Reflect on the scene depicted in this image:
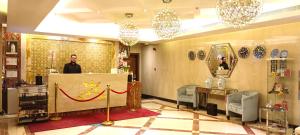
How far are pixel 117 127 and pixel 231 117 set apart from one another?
3450 mm

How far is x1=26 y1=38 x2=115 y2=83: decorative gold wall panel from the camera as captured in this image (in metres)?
8.25

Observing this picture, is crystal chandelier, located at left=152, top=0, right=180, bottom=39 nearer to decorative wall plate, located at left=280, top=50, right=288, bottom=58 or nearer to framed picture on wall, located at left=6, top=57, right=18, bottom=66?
decorative wall plate, located at left=280, top=50, right=288, bottom=58

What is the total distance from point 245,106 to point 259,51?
5.36 feet

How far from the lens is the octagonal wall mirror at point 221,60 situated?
739 cm

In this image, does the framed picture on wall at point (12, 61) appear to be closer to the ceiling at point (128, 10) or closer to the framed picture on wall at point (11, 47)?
the framed picture on wall at point (11, 47)

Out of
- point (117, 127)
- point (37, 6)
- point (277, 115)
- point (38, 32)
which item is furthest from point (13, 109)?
point (277, 115)

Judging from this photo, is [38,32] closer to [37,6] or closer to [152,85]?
[37,6]

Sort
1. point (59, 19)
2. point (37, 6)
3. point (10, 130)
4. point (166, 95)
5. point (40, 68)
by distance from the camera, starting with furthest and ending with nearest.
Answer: point (166, 95) < point (40, 68) < point (59, 19) < point (10, 130) < point (37, 6)

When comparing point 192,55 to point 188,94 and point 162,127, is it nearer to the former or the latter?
point 188,94

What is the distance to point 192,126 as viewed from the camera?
19.5 feet

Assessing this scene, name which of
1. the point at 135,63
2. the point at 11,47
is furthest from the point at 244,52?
the point at 11,47

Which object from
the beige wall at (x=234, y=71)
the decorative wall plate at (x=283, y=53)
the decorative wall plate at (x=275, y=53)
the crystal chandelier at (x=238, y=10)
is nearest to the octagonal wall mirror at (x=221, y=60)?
the beige wall at (x=234, y=71)

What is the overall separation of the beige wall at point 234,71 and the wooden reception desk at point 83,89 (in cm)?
279

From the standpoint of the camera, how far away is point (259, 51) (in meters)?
6.57
